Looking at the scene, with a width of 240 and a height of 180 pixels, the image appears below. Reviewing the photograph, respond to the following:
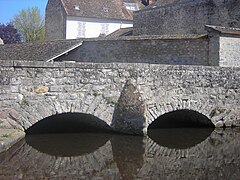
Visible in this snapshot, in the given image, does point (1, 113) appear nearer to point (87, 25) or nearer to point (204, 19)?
point (204, 19)

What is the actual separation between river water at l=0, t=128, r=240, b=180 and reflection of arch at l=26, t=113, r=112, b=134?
0.35 metres

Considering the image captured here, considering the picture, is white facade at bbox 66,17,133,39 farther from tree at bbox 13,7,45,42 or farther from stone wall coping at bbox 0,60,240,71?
stone wall coping at bbox 0,60,240,71

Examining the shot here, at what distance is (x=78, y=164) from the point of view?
7195mm

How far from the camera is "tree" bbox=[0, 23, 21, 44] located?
35875mm

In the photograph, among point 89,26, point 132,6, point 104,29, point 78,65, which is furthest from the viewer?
point 132,6

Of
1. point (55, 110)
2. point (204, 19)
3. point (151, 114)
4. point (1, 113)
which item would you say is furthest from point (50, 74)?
point (204, 19)

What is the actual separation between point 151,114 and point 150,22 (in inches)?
639

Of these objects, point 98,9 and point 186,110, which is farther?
point 98,9

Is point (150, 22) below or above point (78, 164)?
above

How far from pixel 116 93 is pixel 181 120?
400 centimetres

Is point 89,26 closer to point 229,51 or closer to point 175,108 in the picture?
point 229,51

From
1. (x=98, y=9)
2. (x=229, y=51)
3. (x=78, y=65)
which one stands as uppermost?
(x=98, y=9)

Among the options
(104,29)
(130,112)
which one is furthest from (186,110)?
(104,29)

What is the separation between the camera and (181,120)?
12.4 m
